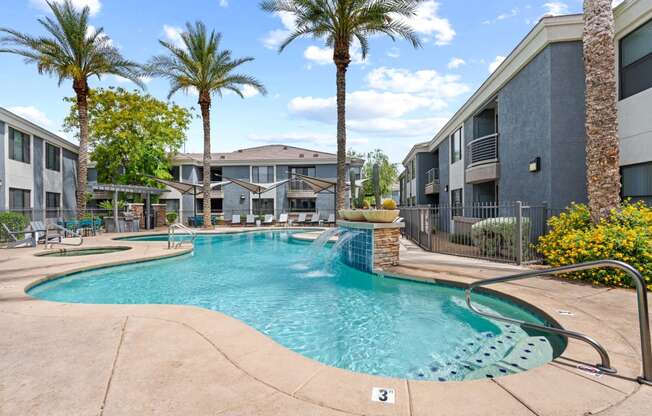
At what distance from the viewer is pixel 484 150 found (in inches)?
599

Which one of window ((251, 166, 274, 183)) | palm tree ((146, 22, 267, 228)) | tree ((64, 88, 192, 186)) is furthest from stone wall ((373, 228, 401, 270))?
window ((251, 166, 274, 183))

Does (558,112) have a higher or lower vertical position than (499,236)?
higher

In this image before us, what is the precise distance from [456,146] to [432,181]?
227 inches

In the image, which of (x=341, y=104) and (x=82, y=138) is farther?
(x=82, y=138)

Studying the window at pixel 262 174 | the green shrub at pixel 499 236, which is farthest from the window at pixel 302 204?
the green shrub at pixel 499 236

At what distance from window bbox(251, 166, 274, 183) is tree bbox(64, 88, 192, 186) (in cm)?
904

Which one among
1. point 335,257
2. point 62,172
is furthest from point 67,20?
point 335,257

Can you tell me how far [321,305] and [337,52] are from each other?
12678 millimetres

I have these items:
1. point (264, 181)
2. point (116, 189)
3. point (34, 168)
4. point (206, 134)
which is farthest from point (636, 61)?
point (264, 181)

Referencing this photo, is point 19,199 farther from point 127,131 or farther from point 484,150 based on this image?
point 484,150

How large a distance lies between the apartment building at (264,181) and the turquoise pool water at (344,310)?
22.8m

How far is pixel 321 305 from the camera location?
672 cm

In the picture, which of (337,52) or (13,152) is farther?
(13,152)

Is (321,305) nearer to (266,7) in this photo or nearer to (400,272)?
(400,272)
